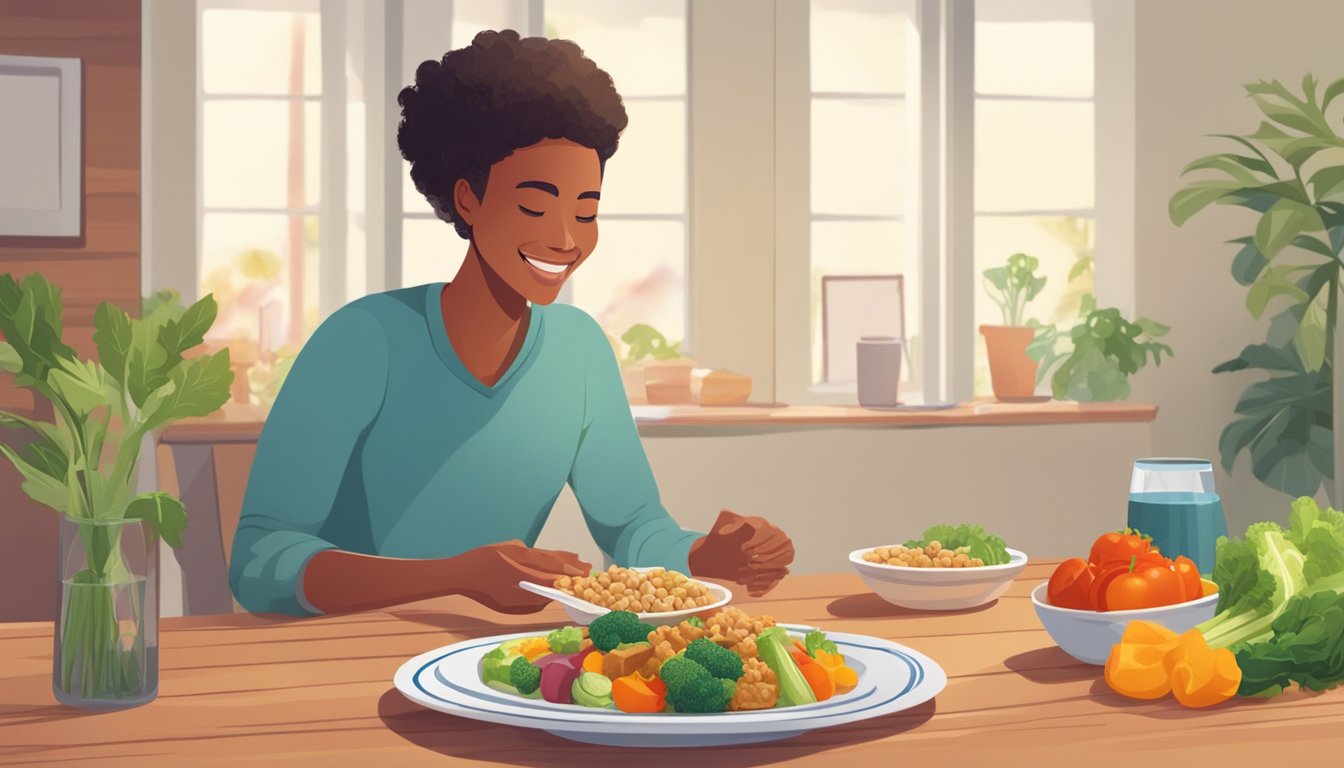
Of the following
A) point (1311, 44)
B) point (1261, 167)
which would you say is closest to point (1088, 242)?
point (1261, 167)

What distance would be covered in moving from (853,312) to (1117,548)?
2.70 metres

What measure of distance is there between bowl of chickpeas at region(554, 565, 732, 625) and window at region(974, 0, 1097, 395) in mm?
2907

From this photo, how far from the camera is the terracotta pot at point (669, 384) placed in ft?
11.4

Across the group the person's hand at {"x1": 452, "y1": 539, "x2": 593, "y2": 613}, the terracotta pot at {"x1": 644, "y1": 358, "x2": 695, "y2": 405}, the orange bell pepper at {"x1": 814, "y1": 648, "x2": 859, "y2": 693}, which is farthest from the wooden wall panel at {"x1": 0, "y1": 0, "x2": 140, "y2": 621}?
the orange bell pepper at {"x1": 814, "y1": 648, "x2": 859, "y2": 693}

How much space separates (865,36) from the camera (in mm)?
3924

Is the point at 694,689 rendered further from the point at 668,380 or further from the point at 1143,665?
the point at 668,380

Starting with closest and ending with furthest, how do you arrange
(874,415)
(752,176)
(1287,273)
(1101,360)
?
1. (874,415)
2. (1287,273)
3. (1101,360)
4. (752,176)

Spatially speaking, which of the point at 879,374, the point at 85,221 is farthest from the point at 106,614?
the point at 879,374

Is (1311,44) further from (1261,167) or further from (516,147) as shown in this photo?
(516,147)

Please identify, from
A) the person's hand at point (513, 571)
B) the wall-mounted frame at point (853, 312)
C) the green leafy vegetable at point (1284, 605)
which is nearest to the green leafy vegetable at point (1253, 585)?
the green leafy vegetable at point (1284, 605)

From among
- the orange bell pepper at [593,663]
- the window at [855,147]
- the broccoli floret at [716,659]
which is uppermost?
the window at [855,147]

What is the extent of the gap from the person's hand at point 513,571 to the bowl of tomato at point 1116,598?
0.46 meters

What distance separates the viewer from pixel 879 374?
3.25 metres

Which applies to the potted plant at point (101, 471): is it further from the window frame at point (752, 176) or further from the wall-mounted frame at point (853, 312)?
the wall-mounted frame at point (853, 312)
